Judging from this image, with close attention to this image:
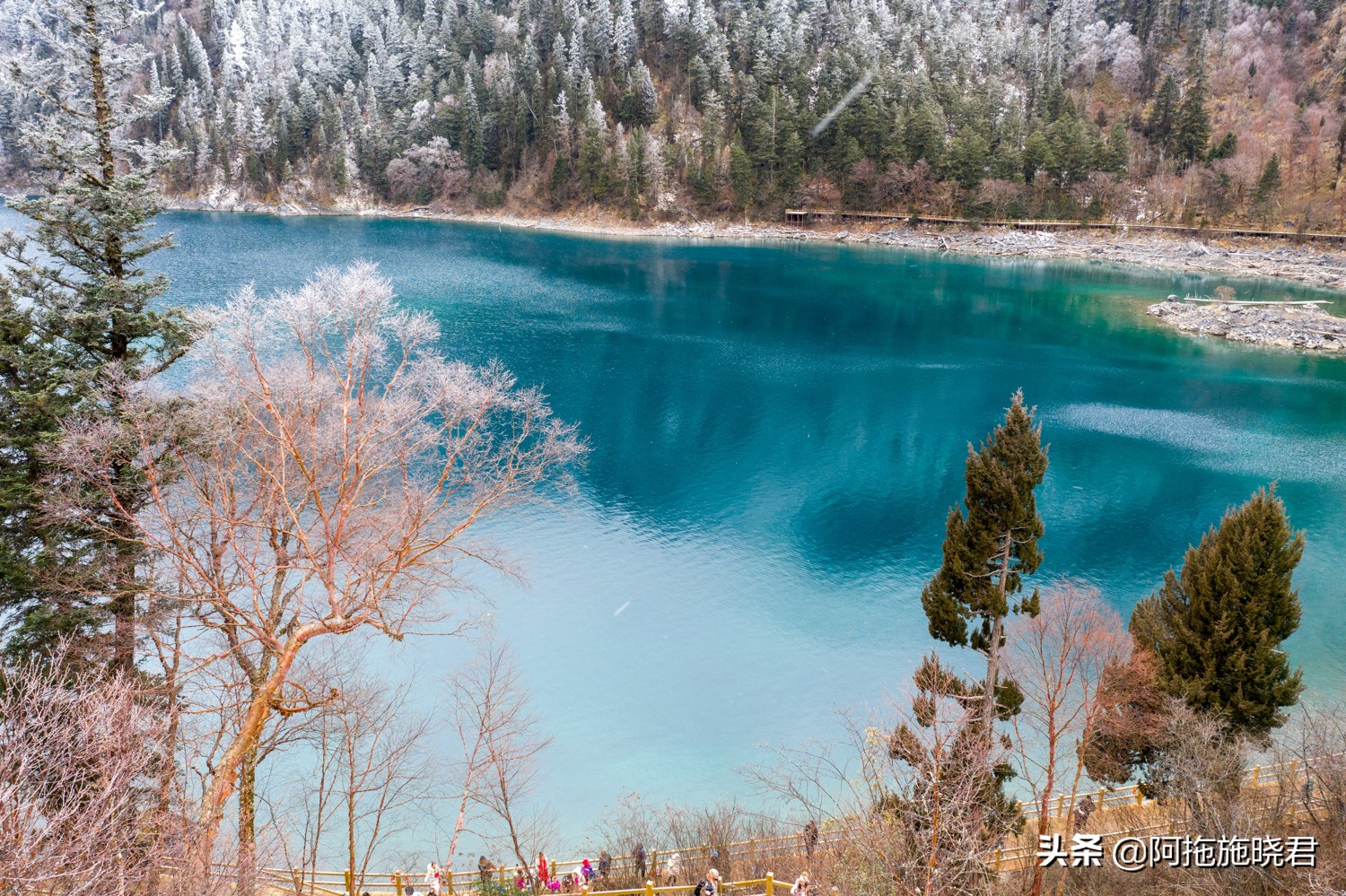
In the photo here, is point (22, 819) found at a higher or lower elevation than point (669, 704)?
higher

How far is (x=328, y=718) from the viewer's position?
61.0 ft

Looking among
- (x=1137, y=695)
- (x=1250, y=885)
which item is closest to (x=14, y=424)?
(x=1250, y=885)

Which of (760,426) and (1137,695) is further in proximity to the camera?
(760,426)

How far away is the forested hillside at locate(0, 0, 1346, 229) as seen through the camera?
96938 mm

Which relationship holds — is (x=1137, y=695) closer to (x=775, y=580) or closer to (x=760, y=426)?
(x=775, y=580)

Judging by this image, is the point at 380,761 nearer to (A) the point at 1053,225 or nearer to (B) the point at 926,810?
(B) the point at 926,810

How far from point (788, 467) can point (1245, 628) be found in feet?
67.9

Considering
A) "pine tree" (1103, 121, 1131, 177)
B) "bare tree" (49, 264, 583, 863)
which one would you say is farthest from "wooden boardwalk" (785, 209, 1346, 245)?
"bare tree" (49, 264, 583, 863)

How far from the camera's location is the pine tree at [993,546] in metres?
16.9

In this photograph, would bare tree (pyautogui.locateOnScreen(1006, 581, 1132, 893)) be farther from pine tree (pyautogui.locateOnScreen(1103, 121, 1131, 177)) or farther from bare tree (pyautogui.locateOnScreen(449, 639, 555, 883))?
pine tree (pyautogui.locateOnScreen(1103, 121, 1131, 177))

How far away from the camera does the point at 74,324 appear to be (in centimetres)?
1440

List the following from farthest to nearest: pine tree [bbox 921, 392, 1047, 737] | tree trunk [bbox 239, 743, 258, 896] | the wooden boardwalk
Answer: the wooden boardwalk < pine tree [bbox 921, 392, 1047, 737] < tree trunk [bbox 239, 743, 258, 896]

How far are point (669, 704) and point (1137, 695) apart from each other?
11.0 metres

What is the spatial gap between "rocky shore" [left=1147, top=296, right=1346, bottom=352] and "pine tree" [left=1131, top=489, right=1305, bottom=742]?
177ft
